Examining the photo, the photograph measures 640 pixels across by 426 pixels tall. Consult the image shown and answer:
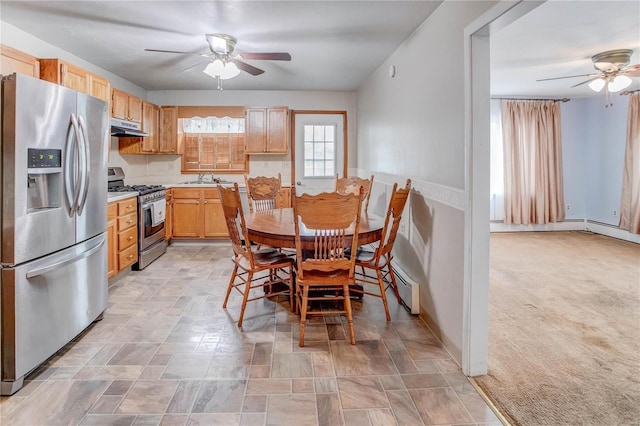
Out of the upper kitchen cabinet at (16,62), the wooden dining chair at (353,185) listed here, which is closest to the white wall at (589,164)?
the wooden dining chair at (353,185)

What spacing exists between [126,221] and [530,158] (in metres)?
6.40

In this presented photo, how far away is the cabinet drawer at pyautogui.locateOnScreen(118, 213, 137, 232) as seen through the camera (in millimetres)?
4109

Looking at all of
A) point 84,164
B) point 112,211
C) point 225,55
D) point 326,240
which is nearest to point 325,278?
point 326,240

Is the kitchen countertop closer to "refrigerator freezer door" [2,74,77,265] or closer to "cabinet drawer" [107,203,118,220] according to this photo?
"cabinet drawer" [107,203,118,220]

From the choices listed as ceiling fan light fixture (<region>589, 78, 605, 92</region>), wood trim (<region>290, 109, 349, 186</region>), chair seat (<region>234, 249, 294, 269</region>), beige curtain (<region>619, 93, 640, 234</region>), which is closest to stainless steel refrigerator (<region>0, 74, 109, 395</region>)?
chair seat (<region>234, 249, 294, 269</region>)

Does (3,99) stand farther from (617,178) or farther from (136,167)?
(617,178)

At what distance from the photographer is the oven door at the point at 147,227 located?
15.2ft

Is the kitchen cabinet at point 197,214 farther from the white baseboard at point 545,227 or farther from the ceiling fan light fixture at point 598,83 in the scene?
the ceiling fan light fixture at point 598,83

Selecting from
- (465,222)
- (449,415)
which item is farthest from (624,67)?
(449,415)

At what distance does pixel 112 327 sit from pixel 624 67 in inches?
230

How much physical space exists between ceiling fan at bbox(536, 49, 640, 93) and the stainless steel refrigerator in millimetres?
5001

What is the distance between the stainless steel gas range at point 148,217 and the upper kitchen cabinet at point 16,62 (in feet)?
5.27

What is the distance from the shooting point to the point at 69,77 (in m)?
3.54

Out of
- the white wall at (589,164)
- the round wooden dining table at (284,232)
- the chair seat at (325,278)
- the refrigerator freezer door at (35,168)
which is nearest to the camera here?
the refrigerator freezer door at (35,168)
